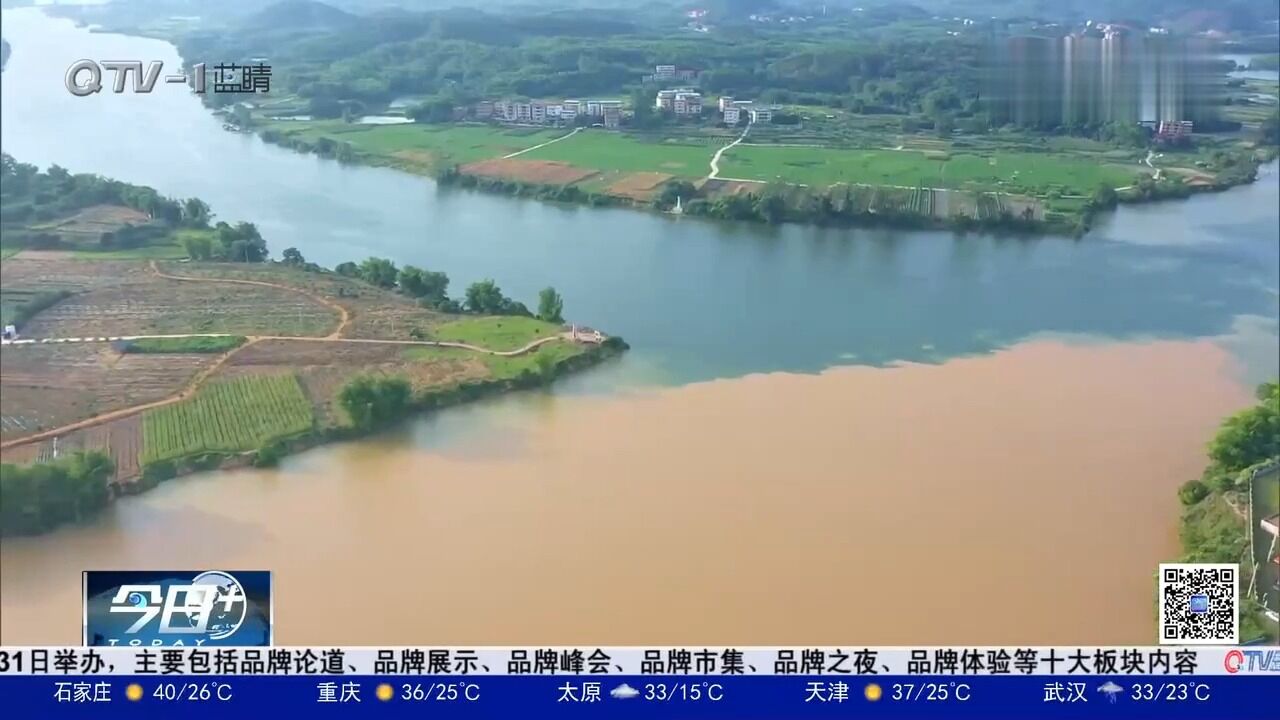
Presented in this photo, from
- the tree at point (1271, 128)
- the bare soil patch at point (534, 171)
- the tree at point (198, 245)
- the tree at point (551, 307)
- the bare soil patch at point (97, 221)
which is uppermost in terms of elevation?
the tree at point (1271, 128)

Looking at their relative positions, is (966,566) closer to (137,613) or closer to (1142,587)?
(1142,587)

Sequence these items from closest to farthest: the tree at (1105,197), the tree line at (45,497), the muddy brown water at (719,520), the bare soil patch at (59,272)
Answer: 1. the muddy brown water at (719,520)
2. the tree line at (45,497)
3. the bare soil patch at (59,272)
4. the tree at (1105,197)

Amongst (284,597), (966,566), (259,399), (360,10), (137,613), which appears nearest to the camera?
(137,613)

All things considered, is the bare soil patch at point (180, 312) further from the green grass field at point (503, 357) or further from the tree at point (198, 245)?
the green grass field at point (503, 357)

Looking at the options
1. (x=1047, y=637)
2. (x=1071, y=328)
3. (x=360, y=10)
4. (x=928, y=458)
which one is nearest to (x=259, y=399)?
(x=360, y=10)

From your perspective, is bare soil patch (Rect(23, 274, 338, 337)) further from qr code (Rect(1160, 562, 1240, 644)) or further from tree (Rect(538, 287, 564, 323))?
qr code (Rect(1160, 562, 1240, 644))

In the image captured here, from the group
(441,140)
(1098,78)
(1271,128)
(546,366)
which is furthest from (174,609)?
(1271,128)

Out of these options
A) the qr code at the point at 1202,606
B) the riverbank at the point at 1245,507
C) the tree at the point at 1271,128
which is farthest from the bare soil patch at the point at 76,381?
the tree at the point at 1271,128
